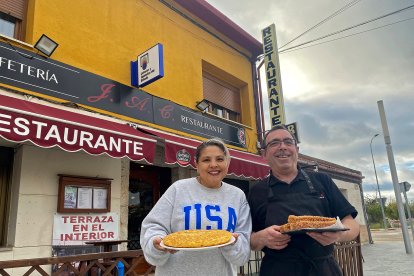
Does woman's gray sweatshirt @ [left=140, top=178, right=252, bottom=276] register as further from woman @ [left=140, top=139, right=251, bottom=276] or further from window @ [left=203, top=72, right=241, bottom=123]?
window @ [left=203, top=72, right=241, bottom=123]

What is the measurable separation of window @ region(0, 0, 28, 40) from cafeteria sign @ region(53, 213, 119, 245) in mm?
3363

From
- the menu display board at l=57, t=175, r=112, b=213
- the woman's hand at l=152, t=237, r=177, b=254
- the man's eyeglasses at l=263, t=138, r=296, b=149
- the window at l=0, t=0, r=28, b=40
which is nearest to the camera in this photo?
the woman's hand at l=152, t=237, r=177, b=254

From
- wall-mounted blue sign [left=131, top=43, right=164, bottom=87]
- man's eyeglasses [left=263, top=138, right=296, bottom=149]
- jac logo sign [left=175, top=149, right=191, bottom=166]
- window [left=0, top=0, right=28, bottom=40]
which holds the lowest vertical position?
man's eyeglasses [left=263, top=138, right=296, bottom=149]

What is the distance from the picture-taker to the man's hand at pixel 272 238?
203 cm

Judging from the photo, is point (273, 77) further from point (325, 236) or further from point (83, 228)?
point (325, 236)

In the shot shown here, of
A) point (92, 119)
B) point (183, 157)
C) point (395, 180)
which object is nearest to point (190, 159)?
point (183, 157)

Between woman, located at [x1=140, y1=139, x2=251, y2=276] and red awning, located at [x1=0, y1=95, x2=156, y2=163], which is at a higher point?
red awning, located at [x1=0, y1=95, x2=156, y2=163]

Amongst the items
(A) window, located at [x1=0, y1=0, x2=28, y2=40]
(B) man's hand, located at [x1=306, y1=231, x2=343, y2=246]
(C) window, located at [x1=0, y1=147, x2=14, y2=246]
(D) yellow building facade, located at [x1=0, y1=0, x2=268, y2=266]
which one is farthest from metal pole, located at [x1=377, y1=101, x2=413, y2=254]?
(A) window, located at [x1=0, y1=0, x2=28, y2=40]

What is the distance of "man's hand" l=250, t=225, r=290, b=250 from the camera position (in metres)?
2.03

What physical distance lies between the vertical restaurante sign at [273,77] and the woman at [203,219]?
7645mm

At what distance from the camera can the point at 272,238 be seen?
203cm

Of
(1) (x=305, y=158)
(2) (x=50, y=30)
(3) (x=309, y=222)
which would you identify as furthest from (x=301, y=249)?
(1) (x=305, y=158)

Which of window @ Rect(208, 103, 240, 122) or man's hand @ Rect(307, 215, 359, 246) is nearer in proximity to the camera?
man's hand @ Rect(307, 215, 359, 246)

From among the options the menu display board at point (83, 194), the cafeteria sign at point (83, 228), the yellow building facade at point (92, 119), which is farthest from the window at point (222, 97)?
the cafeteria sign at point (83, 228)
